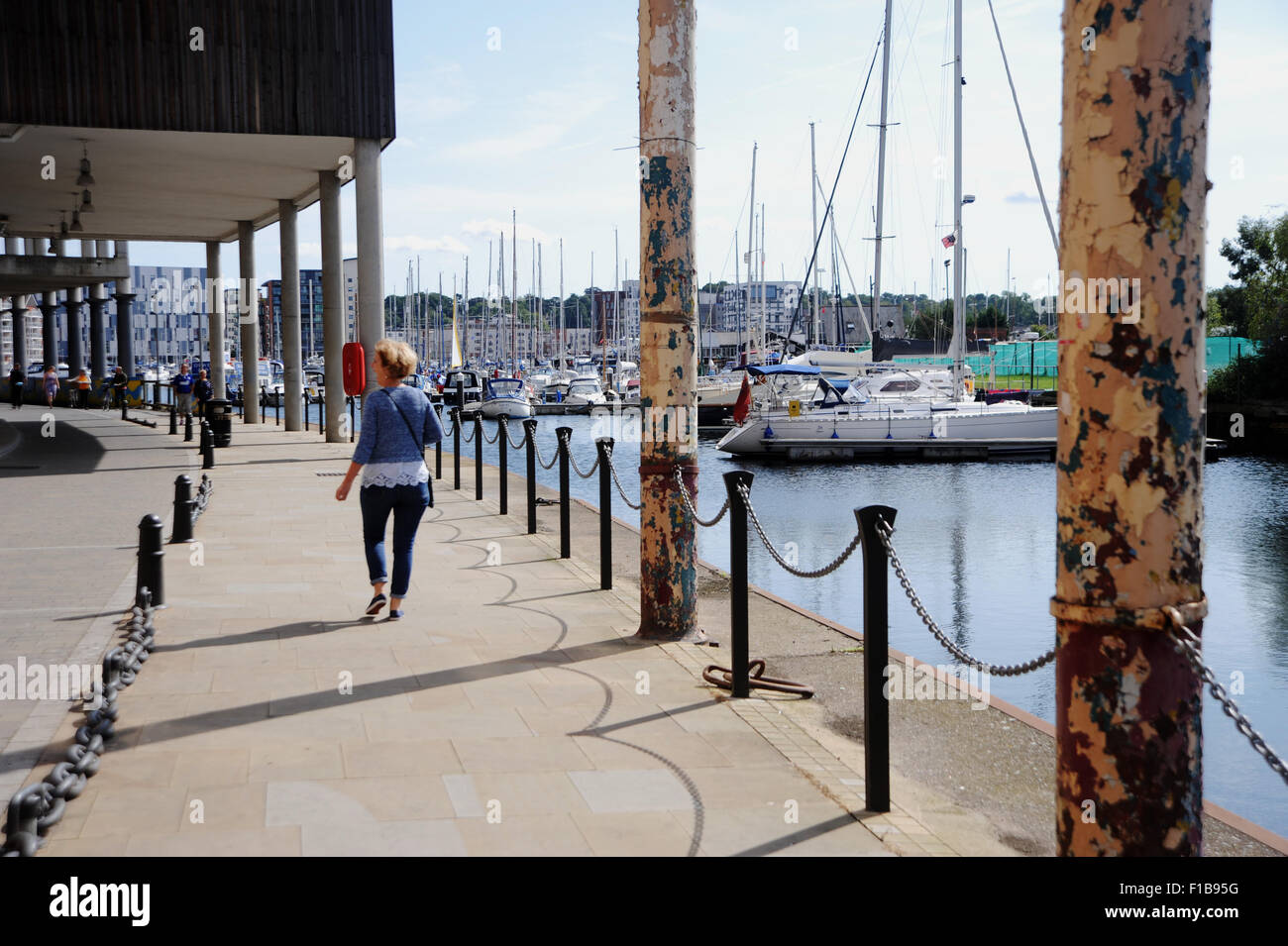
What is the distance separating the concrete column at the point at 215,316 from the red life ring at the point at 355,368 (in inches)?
619

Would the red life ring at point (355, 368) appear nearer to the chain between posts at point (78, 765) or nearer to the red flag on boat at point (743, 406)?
the red flag on boat at point (743, 406)

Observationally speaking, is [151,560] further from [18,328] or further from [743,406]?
[18,328]

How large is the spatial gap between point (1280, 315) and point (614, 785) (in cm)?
5139

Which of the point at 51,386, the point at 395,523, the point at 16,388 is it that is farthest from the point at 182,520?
the point at 16,388

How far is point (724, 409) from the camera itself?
175ft

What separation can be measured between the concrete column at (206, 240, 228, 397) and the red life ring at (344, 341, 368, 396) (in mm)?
15718

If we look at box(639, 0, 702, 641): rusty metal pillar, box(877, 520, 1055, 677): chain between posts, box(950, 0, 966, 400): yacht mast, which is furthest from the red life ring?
box(877, 520, 1055, 677): chain between posts

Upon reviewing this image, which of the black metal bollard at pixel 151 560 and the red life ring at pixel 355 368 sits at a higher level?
the red life ring at pixel 355 368

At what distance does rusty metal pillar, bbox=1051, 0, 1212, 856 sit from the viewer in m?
2.92

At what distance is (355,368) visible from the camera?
2622cm

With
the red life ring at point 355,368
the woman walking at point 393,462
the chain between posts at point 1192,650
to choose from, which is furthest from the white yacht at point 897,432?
the chain between posts at point 1192,650

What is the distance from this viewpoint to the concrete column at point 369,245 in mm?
23609

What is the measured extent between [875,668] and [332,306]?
2513cm
